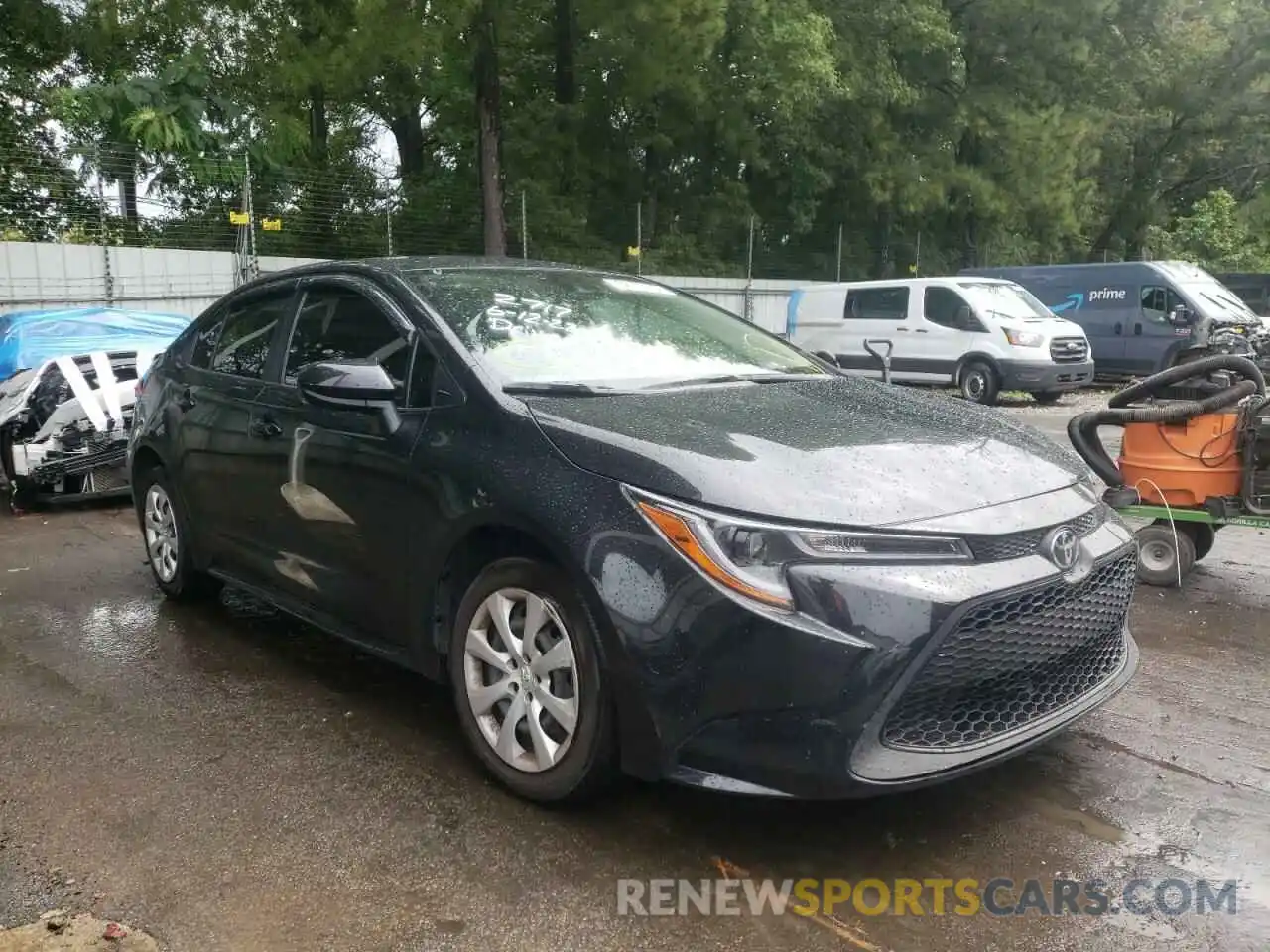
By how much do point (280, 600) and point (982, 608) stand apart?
2.74m

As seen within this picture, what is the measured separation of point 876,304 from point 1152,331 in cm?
481

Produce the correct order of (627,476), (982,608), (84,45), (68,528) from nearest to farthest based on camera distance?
(982,608), (627,476), (68,528), (84,45)

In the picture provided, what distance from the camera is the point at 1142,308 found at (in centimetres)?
1859

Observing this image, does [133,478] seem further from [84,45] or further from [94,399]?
[84,45]

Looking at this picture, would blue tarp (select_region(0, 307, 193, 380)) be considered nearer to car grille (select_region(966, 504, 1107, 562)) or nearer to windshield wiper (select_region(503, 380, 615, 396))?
windshield wiper (select_region(503, 380, 615, 396))

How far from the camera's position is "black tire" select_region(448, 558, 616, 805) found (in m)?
2.86

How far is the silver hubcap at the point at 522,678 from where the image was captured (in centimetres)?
297

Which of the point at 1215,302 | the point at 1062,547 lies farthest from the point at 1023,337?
the point at 1062,547

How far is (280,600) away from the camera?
423 centimetres

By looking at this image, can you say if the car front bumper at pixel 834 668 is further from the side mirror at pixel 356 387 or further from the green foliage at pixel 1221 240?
the green foliage at pixel 1221 240

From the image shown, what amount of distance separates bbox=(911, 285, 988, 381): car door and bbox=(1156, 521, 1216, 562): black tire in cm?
1115

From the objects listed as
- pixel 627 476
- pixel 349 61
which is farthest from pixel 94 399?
pixel 349 61

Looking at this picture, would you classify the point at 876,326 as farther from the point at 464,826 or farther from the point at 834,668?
the point at 834,668

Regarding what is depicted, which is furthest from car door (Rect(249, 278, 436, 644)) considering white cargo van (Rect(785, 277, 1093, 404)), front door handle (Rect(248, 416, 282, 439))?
white cargo van (Rect(785, 277, 1093, 404))
